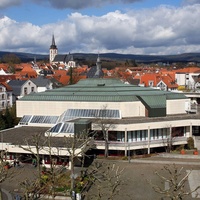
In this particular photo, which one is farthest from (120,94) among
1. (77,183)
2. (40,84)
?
(40,84)

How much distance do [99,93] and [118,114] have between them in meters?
4.68

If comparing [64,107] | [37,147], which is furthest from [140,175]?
[64,107]

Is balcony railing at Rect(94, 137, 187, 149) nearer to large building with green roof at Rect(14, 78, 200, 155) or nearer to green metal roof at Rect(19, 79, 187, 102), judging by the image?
large building with green roof at Rect(14, 78, 200, 155)

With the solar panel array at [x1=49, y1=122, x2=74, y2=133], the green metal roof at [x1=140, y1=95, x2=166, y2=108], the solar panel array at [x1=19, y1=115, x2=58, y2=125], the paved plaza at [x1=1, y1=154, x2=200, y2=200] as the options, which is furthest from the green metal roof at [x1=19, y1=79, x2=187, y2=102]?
the paved plaza at [x1=1, y1=154, x2=200, y2=200]

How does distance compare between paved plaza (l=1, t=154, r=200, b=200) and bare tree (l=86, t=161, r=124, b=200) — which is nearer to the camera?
bare tree (l=86, t=161, r=124, b=200)

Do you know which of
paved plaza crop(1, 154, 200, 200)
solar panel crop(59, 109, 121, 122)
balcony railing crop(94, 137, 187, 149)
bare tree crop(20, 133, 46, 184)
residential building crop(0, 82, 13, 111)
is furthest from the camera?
residential building crop(0, 82, 13, 111)

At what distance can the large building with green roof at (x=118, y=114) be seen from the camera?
132ft

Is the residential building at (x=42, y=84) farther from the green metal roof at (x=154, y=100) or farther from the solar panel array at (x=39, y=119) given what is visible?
the green metal roof at (x=154, y=100)

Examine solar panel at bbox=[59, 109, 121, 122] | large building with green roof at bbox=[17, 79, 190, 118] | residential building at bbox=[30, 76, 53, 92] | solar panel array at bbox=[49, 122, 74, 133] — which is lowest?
solar panel array at bbox=[49, 122, 74, 133]

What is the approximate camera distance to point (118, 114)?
44.5 m

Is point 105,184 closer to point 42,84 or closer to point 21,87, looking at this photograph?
point 21,87

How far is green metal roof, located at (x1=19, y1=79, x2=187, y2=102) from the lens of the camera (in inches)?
1809

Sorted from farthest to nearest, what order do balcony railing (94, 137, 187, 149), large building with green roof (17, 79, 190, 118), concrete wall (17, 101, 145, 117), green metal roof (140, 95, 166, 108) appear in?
green metal roof (140, 95, 166, 108)
large building with green roof (17, 79, 190, 118)
concrete wall (17, 101, 145, 117)
balcony railing (94, 137, 187, 149)

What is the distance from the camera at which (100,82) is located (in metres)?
53.1
